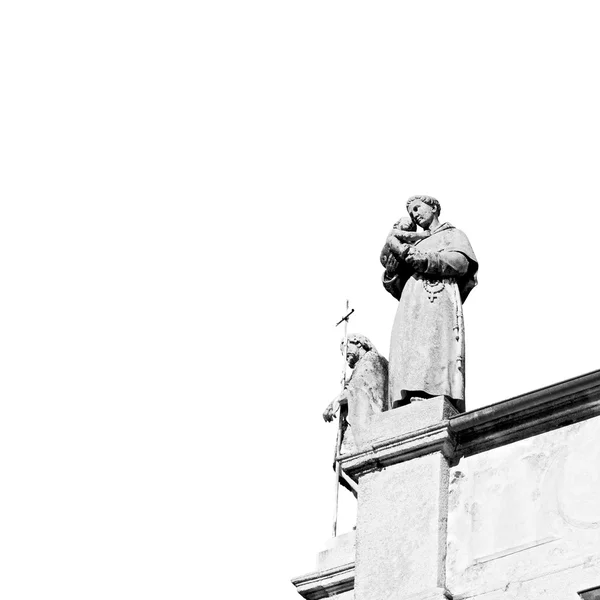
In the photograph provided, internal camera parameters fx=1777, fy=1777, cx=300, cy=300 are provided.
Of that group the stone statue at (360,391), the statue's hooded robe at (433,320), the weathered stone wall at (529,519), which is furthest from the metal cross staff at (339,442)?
the weathered stone wall at (529,519)

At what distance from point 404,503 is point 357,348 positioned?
2194 millimetres

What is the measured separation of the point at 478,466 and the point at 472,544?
724 mm

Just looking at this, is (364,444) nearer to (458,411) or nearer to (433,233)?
(458,411)

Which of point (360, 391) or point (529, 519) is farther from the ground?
point (360, 391)

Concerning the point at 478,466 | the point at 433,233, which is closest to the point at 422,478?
the point at 478,466

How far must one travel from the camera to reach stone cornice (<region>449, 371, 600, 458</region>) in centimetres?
1376

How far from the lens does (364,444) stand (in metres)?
14.8

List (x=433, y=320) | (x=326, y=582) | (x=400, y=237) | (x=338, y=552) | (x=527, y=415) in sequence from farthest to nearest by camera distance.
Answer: (x=400, y=237) < (x=433, y=320) < (x=338, y=552) < (x=326, y=582) < (x=527, y=415)

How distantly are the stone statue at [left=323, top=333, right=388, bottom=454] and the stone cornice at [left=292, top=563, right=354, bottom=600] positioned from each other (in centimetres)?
108

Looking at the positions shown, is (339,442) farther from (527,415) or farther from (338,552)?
(527,415)

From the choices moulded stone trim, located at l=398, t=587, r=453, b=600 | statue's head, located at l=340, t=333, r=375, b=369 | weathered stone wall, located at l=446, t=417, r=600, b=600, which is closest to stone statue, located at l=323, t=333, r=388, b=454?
statue's head, located at l=340, t=333, r=375, b=369

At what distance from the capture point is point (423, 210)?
16250mm

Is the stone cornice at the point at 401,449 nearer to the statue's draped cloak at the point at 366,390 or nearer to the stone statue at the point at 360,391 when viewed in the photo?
the stone statue at the point at 360,391

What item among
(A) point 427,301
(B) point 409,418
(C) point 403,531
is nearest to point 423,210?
(A) point 427,301
